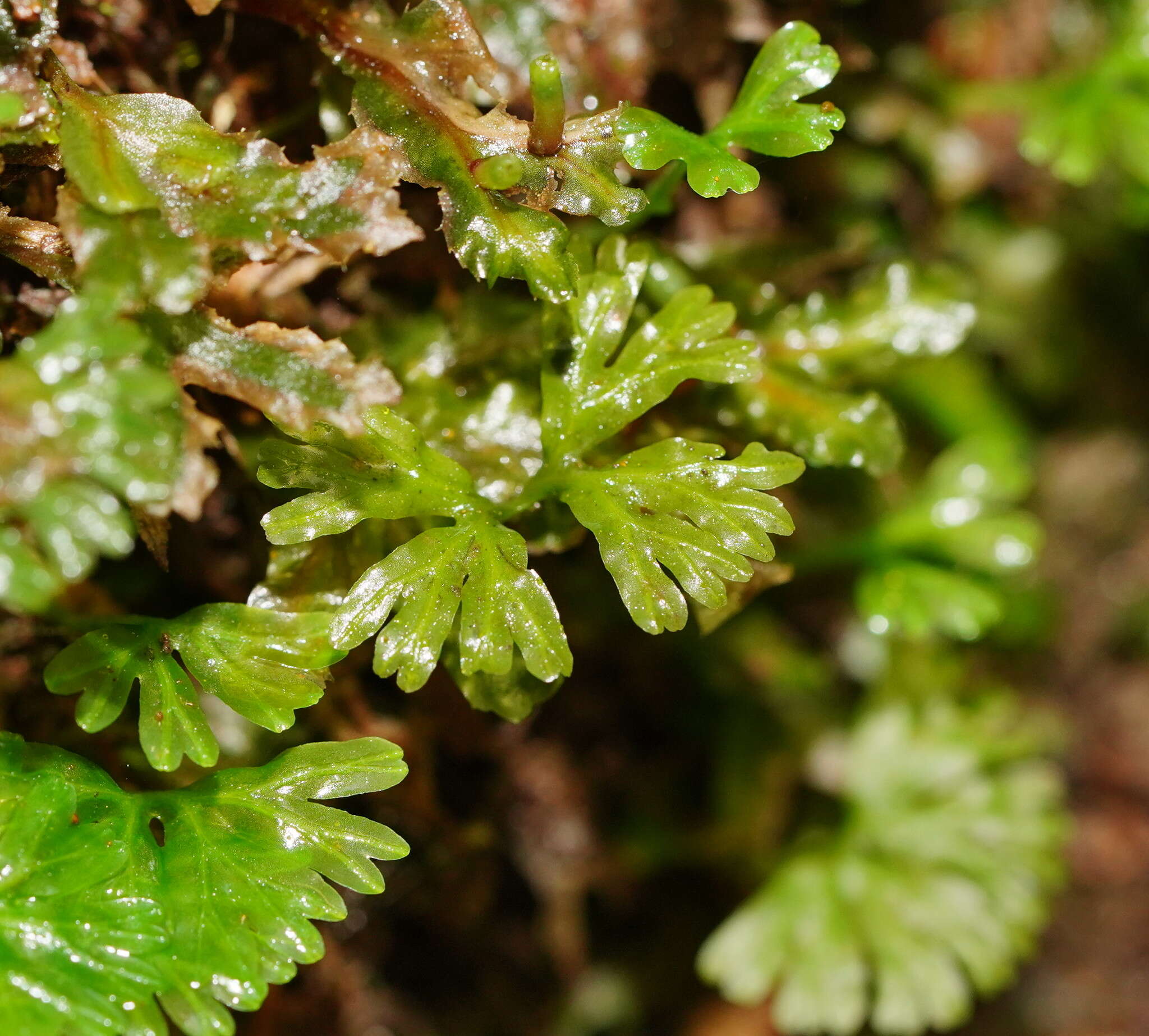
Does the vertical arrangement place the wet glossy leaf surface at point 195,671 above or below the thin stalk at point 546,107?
below

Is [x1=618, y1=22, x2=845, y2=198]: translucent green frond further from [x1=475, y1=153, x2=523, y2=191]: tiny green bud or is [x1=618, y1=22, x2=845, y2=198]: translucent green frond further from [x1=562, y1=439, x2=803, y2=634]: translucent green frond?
[x1=562, y1=439, x2=803, y2=634]: translucent green frond

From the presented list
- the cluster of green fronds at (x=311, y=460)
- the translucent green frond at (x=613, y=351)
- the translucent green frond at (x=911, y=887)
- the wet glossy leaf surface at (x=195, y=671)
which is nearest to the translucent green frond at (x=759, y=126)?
the cluster of green fronds at (x=311, y=460)

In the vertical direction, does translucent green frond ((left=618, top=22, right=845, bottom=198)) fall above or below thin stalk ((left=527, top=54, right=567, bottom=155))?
below

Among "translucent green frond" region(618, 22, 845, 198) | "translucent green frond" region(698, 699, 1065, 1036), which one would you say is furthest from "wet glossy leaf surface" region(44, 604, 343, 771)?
"translucent green frond" region(698, 699, 1065, 1036)

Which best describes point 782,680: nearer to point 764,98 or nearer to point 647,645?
point 647,645

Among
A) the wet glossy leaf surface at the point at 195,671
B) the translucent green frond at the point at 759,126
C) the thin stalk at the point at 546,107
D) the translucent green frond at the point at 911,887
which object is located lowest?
the translucent green frond at the point at 911,887

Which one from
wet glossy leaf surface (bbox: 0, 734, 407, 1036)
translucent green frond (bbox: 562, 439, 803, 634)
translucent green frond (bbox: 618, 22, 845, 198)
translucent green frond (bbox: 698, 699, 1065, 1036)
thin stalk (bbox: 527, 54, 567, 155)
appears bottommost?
translucent green frond (bbox: 698, 699, 1065, 1036)

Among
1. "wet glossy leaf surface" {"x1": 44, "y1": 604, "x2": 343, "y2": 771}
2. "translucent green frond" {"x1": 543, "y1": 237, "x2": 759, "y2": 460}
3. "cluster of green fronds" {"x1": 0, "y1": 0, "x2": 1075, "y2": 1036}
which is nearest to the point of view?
"cluster of green fronds" {"x1": 0, "y1": 0, "x2": 1075, "y2": 1036}

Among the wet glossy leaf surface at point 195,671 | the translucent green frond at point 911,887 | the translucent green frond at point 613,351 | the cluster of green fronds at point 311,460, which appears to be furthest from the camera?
the translucent green frond at point 911,887

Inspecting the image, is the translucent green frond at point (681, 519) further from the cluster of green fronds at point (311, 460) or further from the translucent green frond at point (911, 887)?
the translucent green frond at point (911, 887)
